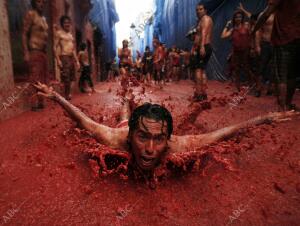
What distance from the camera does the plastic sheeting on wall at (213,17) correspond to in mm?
12687

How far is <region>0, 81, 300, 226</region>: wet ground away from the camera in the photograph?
6.52 ft

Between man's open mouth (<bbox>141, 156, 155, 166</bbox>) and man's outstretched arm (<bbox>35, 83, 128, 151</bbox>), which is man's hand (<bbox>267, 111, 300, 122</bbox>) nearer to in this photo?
man's open mouth (<bbox>141, 156, 155, 166</bbox>)

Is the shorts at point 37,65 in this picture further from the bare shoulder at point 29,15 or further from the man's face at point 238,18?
the man's face at point 238,18

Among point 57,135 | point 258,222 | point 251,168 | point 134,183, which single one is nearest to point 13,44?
point 57,135

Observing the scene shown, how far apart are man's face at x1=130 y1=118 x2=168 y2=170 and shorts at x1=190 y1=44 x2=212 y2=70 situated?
12.5 feet

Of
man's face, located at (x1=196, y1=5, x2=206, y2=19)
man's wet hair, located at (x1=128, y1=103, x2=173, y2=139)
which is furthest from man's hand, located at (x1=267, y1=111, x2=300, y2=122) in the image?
man's face, located at (x1=196, y1=5, x2=206, y2=19)

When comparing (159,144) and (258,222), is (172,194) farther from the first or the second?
(258,222)

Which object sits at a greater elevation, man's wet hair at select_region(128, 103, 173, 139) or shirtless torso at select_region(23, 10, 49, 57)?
shirtless torso at select_region(23, 10, 49, 57)

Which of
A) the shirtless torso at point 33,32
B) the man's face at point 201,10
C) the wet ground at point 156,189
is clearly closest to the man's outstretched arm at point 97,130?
the wet ground at point 156,189

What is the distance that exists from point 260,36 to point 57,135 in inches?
212

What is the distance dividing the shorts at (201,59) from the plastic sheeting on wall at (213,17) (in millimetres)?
5877

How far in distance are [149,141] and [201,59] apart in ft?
13.1

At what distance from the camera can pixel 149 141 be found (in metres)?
2.15

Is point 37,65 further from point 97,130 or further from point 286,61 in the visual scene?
point 286,61
